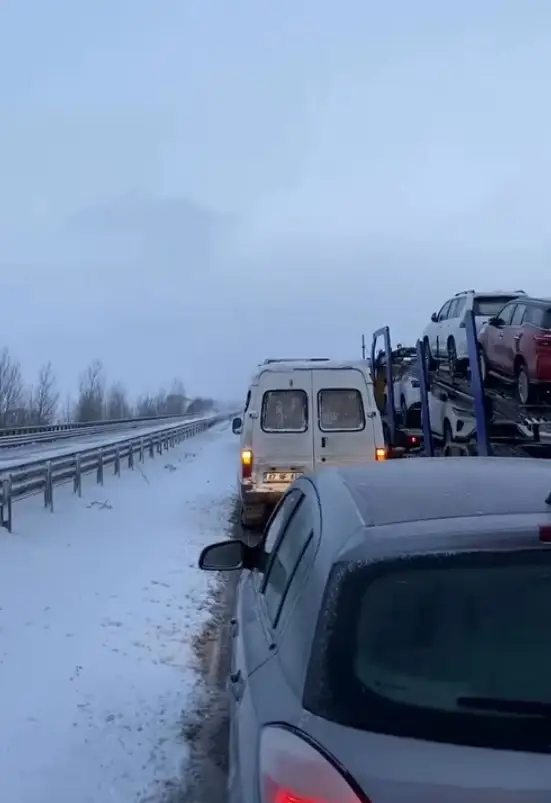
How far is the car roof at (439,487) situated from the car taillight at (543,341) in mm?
8266

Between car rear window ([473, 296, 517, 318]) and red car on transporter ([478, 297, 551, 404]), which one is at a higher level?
car rear window ([473, 296, 517, 318])

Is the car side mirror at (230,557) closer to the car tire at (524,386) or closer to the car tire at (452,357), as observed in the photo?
the car tire at (524,386)

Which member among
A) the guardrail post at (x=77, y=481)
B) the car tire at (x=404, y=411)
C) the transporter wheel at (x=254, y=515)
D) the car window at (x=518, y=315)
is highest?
the car window at (x=518, y=315)

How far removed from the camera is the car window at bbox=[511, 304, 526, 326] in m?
12.5

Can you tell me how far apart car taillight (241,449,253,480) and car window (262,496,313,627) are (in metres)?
8.08

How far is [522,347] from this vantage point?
11984 millimetres

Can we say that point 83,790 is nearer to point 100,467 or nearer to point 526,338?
point 526,338

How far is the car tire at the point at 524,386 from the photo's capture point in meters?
11.7

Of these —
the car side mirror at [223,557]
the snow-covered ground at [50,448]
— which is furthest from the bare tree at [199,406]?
the car side mirror at [223,557]

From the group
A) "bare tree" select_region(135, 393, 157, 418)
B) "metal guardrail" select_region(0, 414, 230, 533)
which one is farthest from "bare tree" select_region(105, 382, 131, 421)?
"metal guardrail" select_region(0, 414, 230, 533)

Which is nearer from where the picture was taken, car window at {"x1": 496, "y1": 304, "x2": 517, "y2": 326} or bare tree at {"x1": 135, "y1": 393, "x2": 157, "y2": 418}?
car window at {"x1": 496, "y1": 304, "x2": 517, "y2": 326}

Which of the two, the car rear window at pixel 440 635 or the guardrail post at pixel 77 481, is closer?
the car rear window at pixel 440 635

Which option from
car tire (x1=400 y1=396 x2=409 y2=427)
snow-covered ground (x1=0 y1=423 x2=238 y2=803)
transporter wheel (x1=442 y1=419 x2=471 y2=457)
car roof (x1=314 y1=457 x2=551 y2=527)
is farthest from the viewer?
car tire (x1=400 y1=396 x2=409 y2=427)

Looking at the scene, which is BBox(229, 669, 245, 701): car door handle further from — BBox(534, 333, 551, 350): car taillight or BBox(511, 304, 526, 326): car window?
BBox(511, 304, 526, 326): car window
